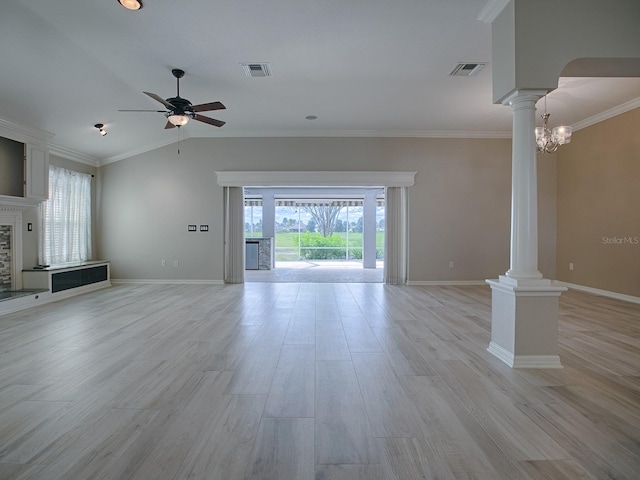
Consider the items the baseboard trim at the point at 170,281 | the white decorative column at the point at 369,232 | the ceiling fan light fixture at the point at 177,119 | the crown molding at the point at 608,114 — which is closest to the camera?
the ceiling fan light fixture at the point at 177,119

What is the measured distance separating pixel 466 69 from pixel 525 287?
2978mm

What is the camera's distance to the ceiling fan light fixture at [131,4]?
3.10m

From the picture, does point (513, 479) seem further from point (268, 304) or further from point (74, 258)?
point (74, 258)

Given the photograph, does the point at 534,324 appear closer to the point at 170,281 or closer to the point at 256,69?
the point at 256,69

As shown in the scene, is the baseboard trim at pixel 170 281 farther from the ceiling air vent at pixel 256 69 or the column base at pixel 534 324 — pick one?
the column base at pixel 534 324

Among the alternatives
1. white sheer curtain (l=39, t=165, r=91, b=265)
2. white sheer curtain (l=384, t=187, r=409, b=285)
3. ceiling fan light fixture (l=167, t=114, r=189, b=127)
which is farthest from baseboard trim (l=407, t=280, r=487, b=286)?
white sheer curtain (l=39, t=165, r=91, b=265)

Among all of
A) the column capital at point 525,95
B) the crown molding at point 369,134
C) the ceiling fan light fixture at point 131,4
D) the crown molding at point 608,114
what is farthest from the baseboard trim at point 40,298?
the crown molding at point 608,114

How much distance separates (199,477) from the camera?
5.39ft

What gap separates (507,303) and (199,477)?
2.71m

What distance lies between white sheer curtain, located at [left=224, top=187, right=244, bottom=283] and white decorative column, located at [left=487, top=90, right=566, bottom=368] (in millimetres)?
5552

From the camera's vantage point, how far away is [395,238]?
7.56m

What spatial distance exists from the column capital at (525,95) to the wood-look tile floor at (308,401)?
230cm

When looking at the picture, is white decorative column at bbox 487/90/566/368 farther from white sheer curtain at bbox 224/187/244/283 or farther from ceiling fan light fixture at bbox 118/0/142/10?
white sheer curtain at bbox 224/187/244/283

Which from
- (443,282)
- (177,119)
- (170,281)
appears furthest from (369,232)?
(177,119)
